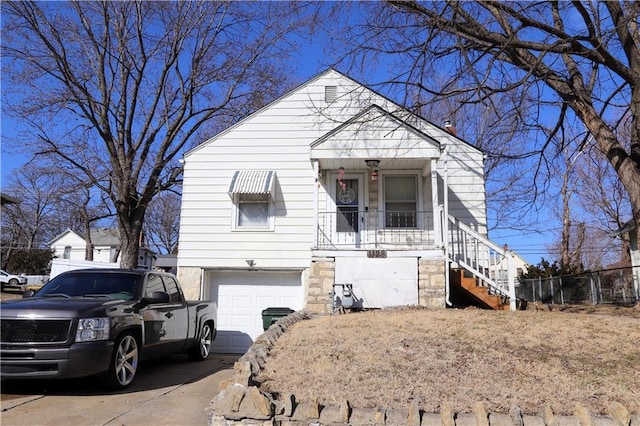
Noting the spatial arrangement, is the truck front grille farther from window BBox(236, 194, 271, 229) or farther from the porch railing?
window BBox(236, 194, 271, 229)

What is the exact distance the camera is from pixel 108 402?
205 inches

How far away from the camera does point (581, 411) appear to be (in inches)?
152

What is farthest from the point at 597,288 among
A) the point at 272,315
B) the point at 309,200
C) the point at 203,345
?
the point at 203,345

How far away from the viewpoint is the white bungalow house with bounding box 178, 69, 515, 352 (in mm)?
11750

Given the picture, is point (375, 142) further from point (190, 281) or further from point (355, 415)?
point (355, 415)

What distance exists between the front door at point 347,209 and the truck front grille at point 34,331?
25.2ft

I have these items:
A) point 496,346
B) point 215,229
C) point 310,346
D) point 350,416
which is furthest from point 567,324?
Result: point 215,229

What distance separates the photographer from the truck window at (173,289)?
25.4 feet

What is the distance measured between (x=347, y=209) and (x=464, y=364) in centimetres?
792

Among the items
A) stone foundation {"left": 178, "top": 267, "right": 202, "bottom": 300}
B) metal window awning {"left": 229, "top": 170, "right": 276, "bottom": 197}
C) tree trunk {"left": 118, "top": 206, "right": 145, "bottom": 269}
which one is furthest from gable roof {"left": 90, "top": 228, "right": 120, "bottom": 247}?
metal window awning {"left": 229, "top": 170, "right": 276, "bottom": 197}

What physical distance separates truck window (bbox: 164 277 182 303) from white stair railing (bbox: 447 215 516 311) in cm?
638

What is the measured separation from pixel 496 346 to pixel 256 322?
841 centimetres

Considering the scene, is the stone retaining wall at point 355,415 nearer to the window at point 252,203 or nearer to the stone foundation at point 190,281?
the window at point 252,203

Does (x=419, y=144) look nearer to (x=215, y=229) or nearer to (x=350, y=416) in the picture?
(x=215, y=229)
